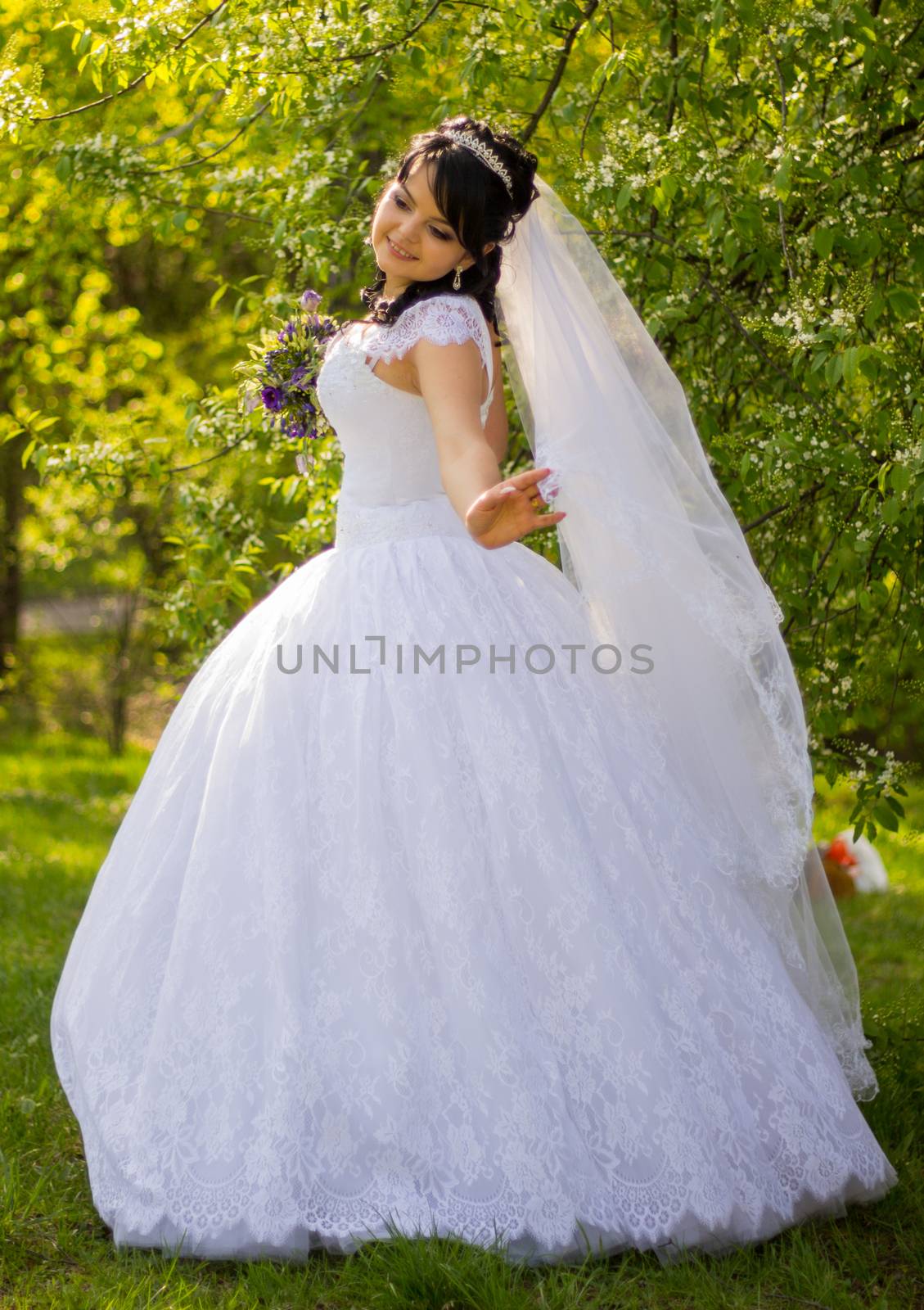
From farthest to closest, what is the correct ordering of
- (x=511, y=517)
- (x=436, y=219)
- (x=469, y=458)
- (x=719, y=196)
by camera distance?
1. (x=719, y=196)
2. (x=436, y=219)
3. (x=469, y=458)
4. (x=511, y=517)

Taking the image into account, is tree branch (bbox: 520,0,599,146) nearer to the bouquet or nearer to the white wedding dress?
the bouquet

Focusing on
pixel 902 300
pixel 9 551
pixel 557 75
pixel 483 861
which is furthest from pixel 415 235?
pixel 9 551

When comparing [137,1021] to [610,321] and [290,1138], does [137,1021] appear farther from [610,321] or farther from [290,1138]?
[610,321]

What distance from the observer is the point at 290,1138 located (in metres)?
2.14

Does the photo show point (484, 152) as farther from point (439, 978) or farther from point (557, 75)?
point (439, 978)

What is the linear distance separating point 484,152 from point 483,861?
1418mm

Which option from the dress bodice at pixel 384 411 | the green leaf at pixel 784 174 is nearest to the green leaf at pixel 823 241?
the green leaf at pixel 784 174

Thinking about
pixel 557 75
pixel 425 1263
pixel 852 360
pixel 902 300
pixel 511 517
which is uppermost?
pixel 557 75

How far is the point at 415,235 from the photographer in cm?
254

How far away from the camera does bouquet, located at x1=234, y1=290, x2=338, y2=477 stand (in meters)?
2.96

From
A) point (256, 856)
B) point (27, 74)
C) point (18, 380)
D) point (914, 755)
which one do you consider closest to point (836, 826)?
point (914, 755)

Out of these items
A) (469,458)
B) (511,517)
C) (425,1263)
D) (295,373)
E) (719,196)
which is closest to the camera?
(425,1263)

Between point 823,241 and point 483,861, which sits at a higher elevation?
point 823,241

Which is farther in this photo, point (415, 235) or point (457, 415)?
point (415, 235)
